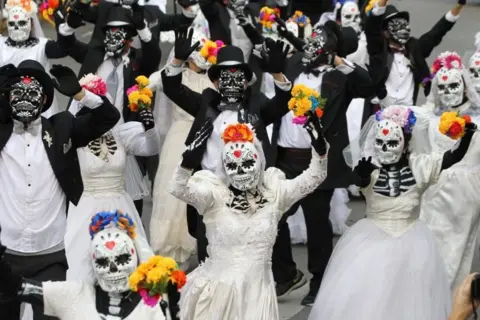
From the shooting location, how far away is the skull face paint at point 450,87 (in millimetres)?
12773

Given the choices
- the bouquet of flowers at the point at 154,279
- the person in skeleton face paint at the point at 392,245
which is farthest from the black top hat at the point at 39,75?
the bouquet of flowers at the point at 154,279

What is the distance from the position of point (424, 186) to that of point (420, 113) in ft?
6.58

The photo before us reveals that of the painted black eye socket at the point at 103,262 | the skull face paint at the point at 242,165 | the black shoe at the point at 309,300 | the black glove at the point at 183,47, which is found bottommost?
the black shoe at the point at 309,300

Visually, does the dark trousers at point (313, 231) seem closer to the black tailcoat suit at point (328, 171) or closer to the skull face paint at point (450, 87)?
the black tailcoat suit at point (328, 171)

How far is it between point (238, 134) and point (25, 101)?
1525 mm

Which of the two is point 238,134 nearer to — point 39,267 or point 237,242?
point 237,242

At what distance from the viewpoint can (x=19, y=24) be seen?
47.0 ft

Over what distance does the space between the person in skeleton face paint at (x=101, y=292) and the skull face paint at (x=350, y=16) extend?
7.82 meters

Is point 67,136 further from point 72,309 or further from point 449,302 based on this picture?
point 449,302

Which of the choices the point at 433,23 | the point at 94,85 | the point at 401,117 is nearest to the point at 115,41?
the point at 94,85

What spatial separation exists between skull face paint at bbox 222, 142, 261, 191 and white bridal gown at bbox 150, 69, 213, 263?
9.70 feet

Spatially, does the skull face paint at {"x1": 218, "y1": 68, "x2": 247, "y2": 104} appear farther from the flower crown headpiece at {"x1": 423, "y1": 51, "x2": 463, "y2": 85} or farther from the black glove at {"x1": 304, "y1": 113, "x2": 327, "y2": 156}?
the flower crown headpiece at {"x1": 423, "y1": 51, "x2": 463, "y2": 85}

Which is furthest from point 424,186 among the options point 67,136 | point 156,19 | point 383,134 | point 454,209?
point 156,19

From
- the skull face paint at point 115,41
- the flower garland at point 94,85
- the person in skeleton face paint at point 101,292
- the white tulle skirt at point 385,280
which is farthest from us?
the skull face paint at point 115,41
